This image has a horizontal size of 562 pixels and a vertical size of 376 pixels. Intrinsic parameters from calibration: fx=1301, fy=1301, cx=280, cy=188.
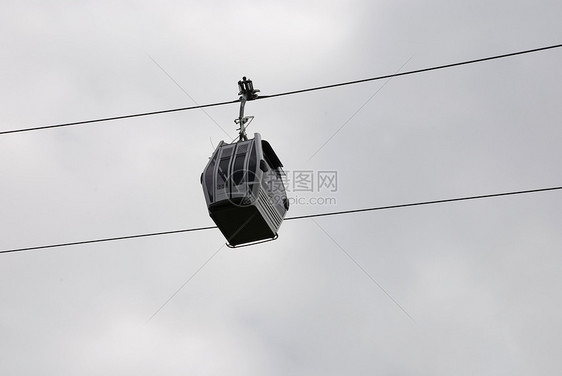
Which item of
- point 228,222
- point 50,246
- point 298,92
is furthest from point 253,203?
point 50,246

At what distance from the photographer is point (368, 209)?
58.9 feet

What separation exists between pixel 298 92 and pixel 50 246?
4.33m

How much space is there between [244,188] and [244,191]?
0.17 feet

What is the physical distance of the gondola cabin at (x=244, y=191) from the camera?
17828 millimetres

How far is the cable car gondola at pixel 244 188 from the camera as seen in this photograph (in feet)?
Result: 58.5

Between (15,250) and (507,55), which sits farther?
(15,250)

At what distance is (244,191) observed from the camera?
17828 mm

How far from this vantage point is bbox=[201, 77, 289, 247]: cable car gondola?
1783 centimetres

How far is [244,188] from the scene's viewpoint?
1786 centimetres

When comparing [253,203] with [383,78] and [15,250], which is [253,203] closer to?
[383,78]

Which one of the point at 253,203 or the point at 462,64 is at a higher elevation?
the point at 462,64

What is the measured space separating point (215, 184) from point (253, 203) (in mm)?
714

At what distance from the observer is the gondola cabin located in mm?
17828

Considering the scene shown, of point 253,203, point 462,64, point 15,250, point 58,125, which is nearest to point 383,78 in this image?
point 462,64
